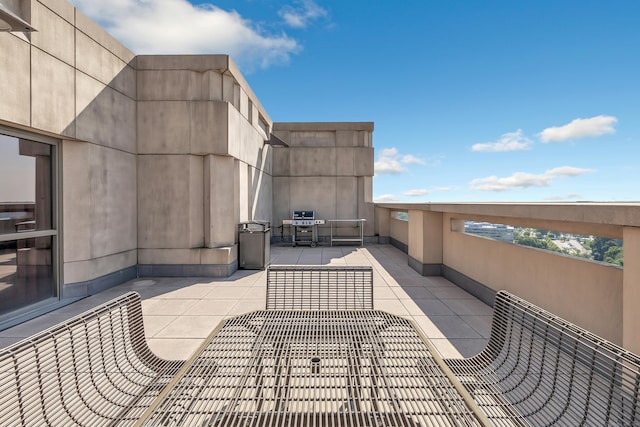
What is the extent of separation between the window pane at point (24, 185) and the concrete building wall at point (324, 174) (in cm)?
843

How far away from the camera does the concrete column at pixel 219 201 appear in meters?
6.91

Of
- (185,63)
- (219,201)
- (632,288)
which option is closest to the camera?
(632,288)

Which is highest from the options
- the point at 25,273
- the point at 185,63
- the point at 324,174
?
the point at 185,63

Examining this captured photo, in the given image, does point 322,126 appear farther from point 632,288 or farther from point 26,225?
point 632,288

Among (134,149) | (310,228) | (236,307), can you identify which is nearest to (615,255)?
(236,307)

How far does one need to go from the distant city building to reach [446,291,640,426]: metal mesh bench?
2.87m

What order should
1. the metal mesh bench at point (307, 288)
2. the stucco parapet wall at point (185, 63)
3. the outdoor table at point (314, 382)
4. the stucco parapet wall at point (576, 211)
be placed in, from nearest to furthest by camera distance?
the outdoor table at point (314, 382), the stucco parapet wall at point (576, 211), the metal mesh bench at point (307, 288), the stucco parapet wall at point (185, 63)

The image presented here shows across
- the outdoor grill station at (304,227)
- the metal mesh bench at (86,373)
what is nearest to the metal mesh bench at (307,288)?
the metal mesh bench at (86,373)

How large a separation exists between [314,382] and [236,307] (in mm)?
3561

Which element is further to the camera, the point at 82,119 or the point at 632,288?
the point at 82,119

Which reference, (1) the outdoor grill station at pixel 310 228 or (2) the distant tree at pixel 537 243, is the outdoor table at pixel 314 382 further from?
(1) the outdoor grill station at pixel 310 228

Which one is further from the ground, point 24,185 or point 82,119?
point 82,119

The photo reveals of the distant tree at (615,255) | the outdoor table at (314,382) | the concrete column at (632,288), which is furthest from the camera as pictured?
the distant tree at (615,255)

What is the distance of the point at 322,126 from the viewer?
13.0 m
